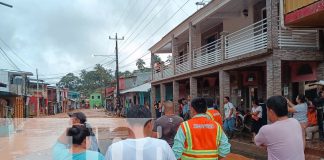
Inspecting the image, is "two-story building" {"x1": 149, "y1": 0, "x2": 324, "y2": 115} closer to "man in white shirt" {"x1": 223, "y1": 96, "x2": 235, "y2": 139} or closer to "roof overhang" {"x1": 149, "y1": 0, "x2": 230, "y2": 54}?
"roof overhang" {"x1": 149, "y1": 0, "x2": 230, "y2": 54}

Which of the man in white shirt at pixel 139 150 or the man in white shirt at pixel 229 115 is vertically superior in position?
the man in white shirt at pixel 139 150

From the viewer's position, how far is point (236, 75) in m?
21.1

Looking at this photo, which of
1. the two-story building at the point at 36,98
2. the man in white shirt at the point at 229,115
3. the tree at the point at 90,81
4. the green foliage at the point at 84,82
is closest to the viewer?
the man in white shirt at the point at 229,115

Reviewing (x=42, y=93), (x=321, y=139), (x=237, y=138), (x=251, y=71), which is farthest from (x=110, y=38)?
(x=321, y=139)

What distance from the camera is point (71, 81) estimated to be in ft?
479

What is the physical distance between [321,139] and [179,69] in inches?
585

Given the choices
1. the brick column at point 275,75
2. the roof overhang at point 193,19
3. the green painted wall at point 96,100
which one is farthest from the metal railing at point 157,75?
the green painted wall at point 96,100

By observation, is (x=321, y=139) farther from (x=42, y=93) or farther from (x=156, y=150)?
(x=42, y=93)

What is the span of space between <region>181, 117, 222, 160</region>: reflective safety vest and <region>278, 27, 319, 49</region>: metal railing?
9.99 m

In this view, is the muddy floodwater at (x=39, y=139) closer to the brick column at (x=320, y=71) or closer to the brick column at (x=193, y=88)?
the brick column at (x=193, y=88)

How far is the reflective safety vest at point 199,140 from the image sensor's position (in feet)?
15.2

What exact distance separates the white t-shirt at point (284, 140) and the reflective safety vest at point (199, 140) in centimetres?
67

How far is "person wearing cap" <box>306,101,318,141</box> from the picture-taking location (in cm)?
1216

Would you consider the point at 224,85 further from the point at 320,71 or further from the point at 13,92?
the point at 13,92
